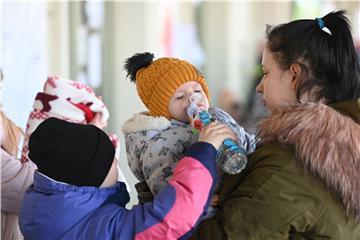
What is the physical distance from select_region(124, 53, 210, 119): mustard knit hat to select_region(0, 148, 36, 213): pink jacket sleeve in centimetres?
53

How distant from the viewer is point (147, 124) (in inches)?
51.8

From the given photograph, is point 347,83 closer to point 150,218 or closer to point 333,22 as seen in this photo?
point 333,22

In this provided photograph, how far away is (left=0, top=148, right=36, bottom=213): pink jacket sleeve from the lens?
1.65m

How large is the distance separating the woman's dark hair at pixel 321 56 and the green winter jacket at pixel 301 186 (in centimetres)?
11

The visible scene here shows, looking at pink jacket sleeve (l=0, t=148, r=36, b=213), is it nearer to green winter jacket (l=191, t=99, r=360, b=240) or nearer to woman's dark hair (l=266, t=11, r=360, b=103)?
green winter jacket (l=191, t=99, r=360, b=240)

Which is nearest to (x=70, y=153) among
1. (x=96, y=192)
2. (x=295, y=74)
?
(x=96, y=192)

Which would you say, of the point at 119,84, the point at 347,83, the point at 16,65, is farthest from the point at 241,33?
the point at 347,83

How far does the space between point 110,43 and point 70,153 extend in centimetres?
245

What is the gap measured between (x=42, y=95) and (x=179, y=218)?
95cm

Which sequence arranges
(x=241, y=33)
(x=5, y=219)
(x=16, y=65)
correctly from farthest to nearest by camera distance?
(x=241, y=33), (x=16, y=65), (x=5, y=219)

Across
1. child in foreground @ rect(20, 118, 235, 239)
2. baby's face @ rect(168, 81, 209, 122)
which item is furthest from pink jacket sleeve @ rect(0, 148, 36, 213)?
baby's face @ rect(168, 81, 209, 122)

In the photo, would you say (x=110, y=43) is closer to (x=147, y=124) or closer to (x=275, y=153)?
(x=147, y=124)

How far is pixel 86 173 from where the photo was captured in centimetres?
114

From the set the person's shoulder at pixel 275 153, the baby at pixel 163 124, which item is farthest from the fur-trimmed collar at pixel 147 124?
the person's shoulder at pixel 275 153
